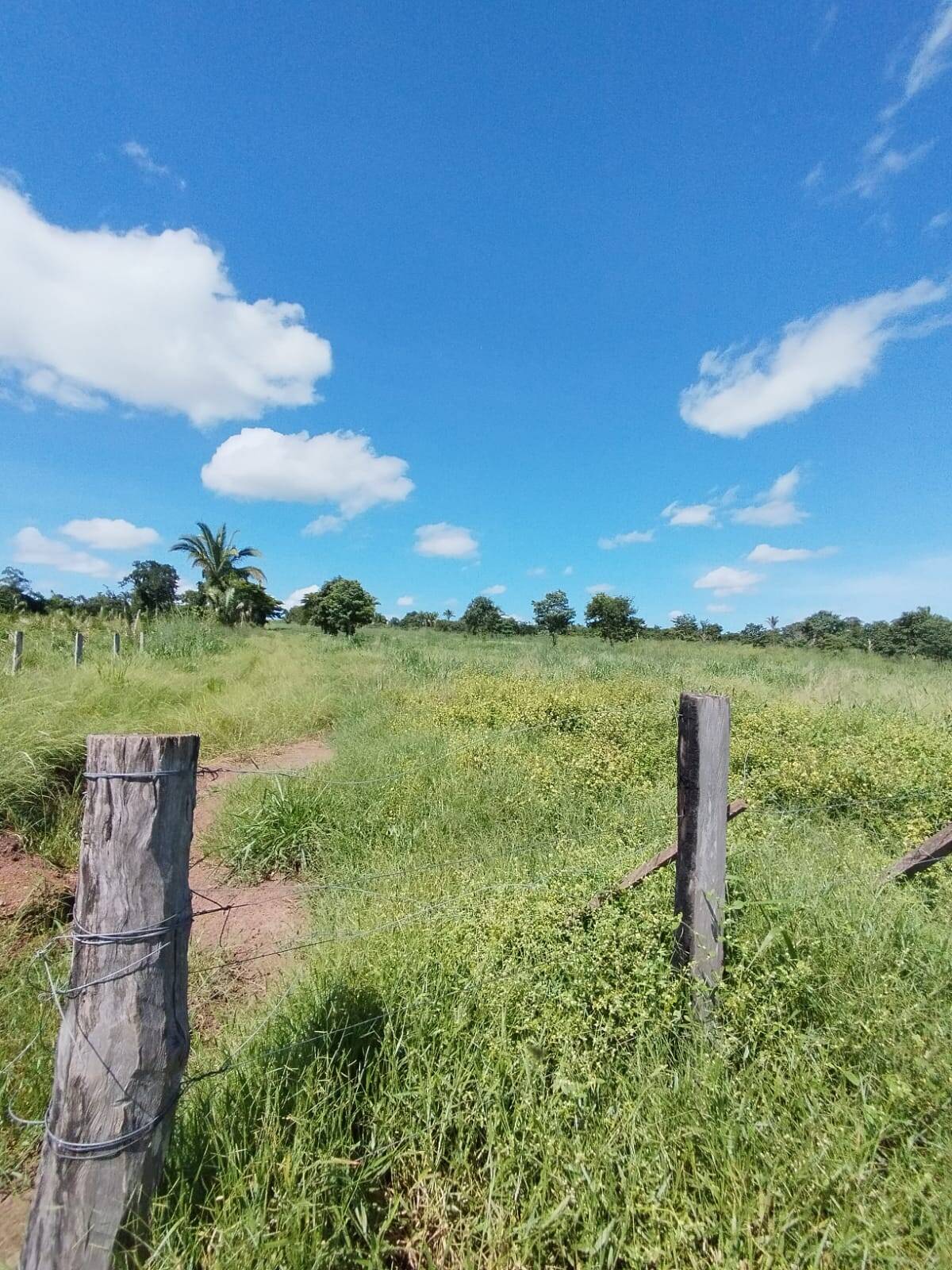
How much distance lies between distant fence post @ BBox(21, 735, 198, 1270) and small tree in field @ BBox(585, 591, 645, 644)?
37.1 meters

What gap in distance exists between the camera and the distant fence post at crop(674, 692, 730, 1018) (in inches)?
74.6

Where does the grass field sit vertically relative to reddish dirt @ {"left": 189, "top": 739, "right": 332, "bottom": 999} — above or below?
above

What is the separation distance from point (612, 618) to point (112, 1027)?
39589mm

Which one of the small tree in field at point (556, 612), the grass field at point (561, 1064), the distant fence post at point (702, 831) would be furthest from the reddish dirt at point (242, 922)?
the small tree in field at point (556, 612)

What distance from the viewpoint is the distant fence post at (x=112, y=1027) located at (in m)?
1.15

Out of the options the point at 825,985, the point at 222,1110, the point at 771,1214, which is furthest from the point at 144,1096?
the point at 825,985

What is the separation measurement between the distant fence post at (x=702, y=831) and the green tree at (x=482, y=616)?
161 ft

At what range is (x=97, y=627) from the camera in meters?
16.8

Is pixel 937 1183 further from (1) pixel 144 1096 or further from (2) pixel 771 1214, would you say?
(1) pixel 144 1096

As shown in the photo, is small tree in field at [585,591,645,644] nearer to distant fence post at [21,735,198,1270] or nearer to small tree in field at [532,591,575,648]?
small tree in field at [532,591,575,648]

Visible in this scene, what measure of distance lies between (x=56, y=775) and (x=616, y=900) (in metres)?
4.31

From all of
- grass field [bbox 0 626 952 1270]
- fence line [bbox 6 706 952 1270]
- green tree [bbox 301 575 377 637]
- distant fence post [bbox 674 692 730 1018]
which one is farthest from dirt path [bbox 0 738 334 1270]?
green tree [bbox 301 575 377 637]

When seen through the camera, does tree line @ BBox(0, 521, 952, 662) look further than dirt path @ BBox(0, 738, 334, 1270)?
Yes

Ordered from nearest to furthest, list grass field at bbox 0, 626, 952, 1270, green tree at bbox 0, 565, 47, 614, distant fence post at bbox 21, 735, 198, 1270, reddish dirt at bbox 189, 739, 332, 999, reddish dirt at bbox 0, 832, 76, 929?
distant fence post at bbox 21, 735, 198, 1270
grass field at bbox 0, 626, 952, 1270
reddish dirt at bbox 189, 739, 332, 999
reddish dirt at bbox 0, 832, 76, 929
green tree at bbox 0, 565, 47, 614
